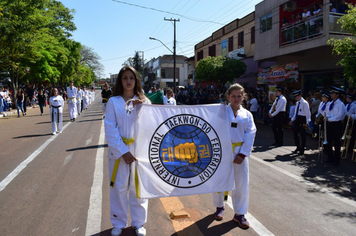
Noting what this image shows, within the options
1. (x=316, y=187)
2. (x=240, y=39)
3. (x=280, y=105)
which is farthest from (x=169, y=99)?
(x=240, y=39)

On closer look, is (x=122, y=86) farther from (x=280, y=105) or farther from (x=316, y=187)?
(x=280, y=105)

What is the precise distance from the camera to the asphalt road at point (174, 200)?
148 inches

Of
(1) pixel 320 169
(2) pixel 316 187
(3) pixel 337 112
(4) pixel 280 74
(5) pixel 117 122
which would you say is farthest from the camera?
(4) pixel 280 74

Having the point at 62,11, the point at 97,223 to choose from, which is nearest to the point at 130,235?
the point at 97,223

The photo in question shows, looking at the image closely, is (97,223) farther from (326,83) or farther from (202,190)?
(326,83)

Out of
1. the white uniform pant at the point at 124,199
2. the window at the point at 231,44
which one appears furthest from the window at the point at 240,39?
the white uniform pant at the point at 124,199

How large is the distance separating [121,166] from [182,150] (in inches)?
29.6

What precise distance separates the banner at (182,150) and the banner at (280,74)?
1379 centimetres

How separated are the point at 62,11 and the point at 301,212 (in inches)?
1689

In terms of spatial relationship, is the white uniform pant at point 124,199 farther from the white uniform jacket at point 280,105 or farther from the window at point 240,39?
the window at point 240,39

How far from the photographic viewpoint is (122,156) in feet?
10.5

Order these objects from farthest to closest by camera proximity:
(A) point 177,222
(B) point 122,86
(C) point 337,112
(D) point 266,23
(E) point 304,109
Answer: (D) point 266,23 < (E) point 304,109 < (C) point 337,112 < (A) point 177,222 < (B) point 122,86

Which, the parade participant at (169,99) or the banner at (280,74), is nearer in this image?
the parade participant at (169,99)

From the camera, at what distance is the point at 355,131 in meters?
8.71
